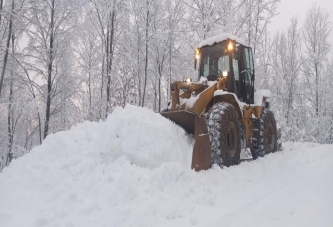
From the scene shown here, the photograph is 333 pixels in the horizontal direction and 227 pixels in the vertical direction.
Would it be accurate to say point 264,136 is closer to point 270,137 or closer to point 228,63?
point 270,137

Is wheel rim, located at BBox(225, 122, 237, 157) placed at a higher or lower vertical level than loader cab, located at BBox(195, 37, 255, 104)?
lower

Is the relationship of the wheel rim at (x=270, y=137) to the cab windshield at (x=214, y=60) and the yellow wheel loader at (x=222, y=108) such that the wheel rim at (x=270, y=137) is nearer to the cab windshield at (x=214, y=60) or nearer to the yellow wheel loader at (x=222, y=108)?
the yellow wheel loader at (x=222, y=108)

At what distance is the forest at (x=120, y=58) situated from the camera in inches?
461

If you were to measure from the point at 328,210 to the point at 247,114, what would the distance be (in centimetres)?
425

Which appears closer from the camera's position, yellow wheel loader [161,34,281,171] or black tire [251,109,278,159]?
yellow wheel loader [161,34,281,171]

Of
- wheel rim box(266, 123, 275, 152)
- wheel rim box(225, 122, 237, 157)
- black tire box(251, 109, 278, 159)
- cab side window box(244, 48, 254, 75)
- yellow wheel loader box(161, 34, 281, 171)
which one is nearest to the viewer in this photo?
yellow wheel loader box(161, 34, 281, 171)

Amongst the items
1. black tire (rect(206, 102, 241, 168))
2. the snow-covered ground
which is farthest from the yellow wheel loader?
the snow-covered ground

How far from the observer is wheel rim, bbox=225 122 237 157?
21.0 ft

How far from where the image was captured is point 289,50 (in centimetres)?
2389

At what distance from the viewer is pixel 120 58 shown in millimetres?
19797

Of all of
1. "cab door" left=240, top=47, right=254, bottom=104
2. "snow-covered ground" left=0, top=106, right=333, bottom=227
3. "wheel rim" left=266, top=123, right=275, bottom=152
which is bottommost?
"snow-covered ground" left=0, top=106, right=333, bottom=227

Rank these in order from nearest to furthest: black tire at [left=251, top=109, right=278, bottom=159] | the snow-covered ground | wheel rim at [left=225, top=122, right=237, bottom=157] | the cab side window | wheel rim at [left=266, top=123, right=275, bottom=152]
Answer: the snow-covered ground
wheel rim at [left=225, top=122, right=237, bottom=157]
black tire at [left=251, top=109, right=278, bottom=159]
the cab side window
wheel rim at [left=266, top=123, right=275, bottom=152]

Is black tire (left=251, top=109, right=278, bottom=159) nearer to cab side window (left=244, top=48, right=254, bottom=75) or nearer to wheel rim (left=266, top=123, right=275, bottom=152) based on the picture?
wheel rim (left=266, top=123, right=275, bottom=152)

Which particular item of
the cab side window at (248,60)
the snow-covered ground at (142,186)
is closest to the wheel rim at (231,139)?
the snow-covered ground at (142,186)
